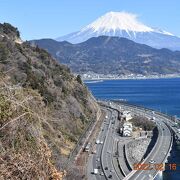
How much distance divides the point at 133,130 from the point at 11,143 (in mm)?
39868

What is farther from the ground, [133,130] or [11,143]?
[11,143]

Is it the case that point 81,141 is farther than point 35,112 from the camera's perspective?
Yes

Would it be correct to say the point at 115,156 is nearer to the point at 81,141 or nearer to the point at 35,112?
the point at 81,141

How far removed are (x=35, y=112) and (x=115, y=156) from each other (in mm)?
26677

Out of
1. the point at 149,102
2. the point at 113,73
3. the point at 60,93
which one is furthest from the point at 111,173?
the point at 113,73

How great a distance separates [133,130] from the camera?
42.9 meters

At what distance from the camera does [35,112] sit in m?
3.70

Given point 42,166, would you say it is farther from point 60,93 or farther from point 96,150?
point 60,93

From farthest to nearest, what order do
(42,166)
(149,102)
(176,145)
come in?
(149,102)
(176,145)
(42,166)
